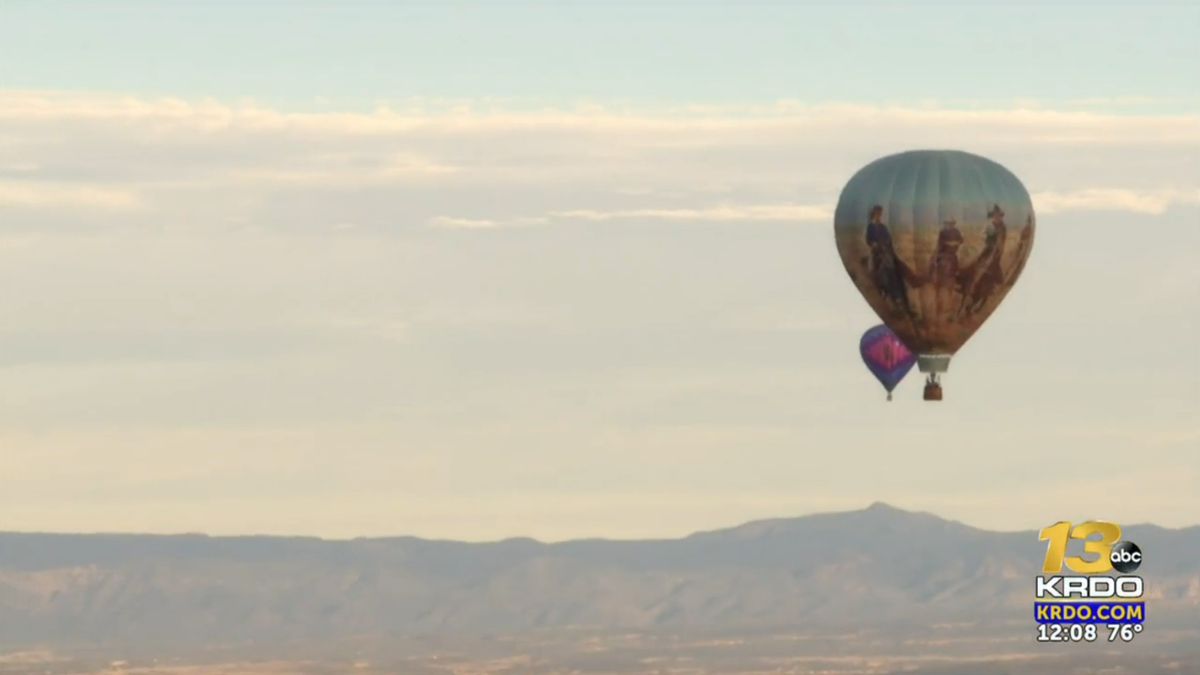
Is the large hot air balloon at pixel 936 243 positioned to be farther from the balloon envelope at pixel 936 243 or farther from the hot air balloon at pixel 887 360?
the hot air balloon at pixel 887 360

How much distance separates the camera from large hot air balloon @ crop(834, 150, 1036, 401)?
111938mm

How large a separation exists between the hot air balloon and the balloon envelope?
113 feet

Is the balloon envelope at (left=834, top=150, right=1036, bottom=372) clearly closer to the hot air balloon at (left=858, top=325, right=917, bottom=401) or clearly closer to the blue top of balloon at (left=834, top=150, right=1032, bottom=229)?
the blue top of balloon at (left=834, top=150, right=1032, bottom=229)

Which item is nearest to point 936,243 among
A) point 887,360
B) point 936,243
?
point 936,243

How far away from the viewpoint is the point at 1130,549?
5758 inches

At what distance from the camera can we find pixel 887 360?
488 feet

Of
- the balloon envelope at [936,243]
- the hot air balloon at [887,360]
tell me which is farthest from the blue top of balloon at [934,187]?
the hot air balloon at [887,360]

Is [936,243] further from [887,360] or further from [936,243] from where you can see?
[887,360]

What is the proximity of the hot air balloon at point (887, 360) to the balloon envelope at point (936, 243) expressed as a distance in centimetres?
3433

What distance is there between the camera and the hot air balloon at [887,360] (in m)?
148

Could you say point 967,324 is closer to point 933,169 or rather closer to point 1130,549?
point 933,169

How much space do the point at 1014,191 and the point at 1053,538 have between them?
3140 centimetres

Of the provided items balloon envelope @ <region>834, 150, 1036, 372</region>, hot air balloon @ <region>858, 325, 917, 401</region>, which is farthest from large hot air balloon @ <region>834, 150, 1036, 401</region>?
hot air balloon @ <region>858, 325, 917, 401</region>

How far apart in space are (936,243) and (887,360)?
1473 inches
